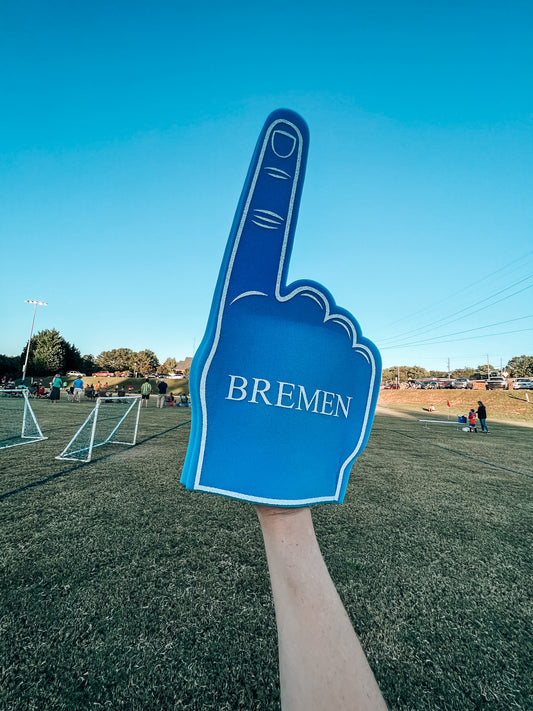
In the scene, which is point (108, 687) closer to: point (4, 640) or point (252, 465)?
point (4, 640)

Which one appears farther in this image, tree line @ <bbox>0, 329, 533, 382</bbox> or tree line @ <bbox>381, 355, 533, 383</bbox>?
tree line @ <bbox>381, 355, 533, 383</bbox>

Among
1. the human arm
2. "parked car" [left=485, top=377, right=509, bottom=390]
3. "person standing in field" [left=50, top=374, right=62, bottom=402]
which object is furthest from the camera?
"parked car" [left=485, top=377, right=509, bottom=390]

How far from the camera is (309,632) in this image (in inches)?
39.4

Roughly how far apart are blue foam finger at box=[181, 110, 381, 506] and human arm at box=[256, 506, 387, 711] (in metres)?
0.13

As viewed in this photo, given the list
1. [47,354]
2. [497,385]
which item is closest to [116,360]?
[47,354]

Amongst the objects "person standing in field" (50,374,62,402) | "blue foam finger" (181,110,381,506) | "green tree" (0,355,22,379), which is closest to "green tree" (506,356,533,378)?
"person standing in field" (50,374,62,402)

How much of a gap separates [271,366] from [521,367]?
89.7 m

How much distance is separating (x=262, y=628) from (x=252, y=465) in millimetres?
1537

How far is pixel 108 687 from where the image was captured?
1.53 meters

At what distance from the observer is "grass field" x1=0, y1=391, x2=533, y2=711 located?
1.58 meters

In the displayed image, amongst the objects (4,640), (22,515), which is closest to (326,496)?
(4,640)

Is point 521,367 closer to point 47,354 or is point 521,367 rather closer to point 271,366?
point 271,366

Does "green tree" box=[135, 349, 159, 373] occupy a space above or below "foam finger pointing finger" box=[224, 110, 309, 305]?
above

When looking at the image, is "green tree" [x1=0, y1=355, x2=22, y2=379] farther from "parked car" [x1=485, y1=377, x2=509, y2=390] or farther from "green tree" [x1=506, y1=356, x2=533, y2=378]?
"green tree" [x1=506, y1=356, x2=533, y2=378]
